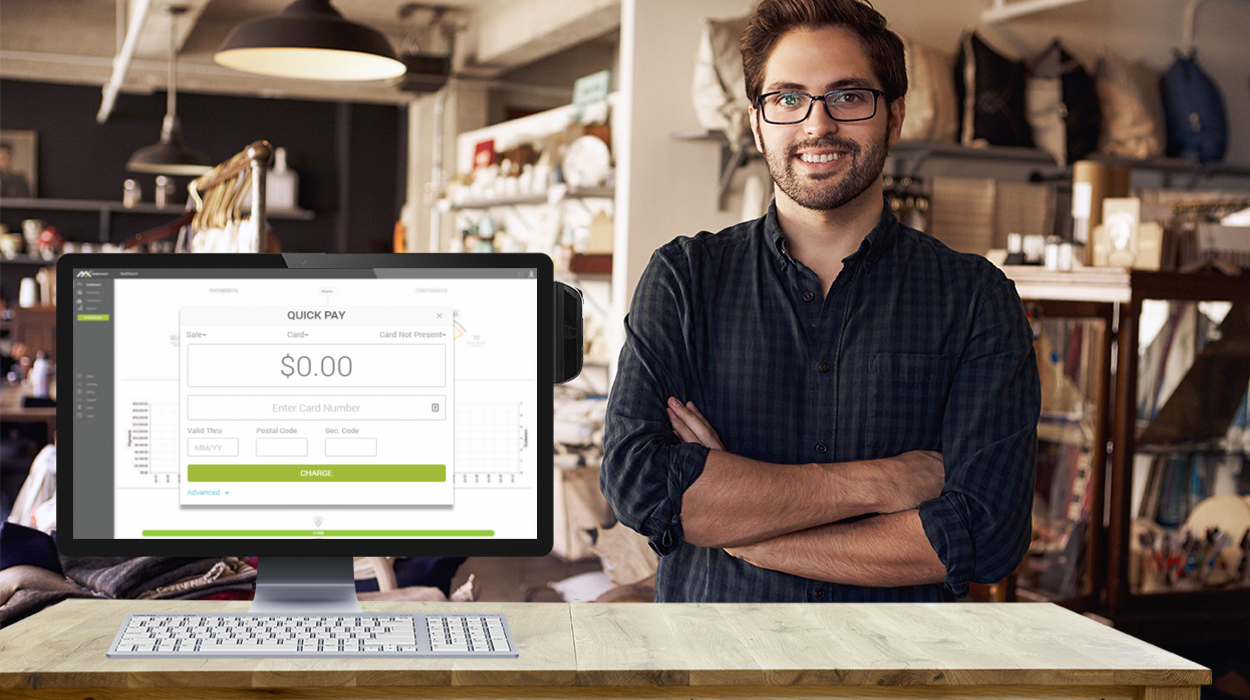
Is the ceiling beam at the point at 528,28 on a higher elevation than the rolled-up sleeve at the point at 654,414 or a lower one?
higher

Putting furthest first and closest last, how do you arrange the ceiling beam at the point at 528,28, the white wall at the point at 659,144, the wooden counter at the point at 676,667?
1. the ceiling beam at the point at 528,28
2. the white wall at the point at 659,144
3. the wooden counter at the point at 676,667

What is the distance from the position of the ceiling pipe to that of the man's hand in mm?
6809

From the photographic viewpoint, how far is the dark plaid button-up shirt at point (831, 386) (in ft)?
4.88

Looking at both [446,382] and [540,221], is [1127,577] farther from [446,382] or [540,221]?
[540,221]

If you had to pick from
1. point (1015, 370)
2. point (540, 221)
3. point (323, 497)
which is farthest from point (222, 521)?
point (540, 221)

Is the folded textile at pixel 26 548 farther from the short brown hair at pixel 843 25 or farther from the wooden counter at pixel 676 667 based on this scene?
the short brown hair at pixel 843 25

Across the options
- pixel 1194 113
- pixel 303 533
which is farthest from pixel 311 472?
pixel 1194 113

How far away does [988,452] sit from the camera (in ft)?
4.88

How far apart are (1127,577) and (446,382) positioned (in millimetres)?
2857

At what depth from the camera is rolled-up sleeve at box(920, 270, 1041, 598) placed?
1.46 metres

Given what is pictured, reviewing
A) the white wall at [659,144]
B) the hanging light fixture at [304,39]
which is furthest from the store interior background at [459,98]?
the hanging light fixture at [304,39]

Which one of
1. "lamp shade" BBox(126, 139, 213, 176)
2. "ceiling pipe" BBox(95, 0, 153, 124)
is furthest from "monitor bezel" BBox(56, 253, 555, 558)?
"lamp shade" BBox(126, 139, 213, 176)

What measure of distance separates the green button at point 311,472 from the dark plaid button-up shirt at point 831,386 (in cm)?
36

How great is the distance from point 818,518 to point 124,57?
894cm
